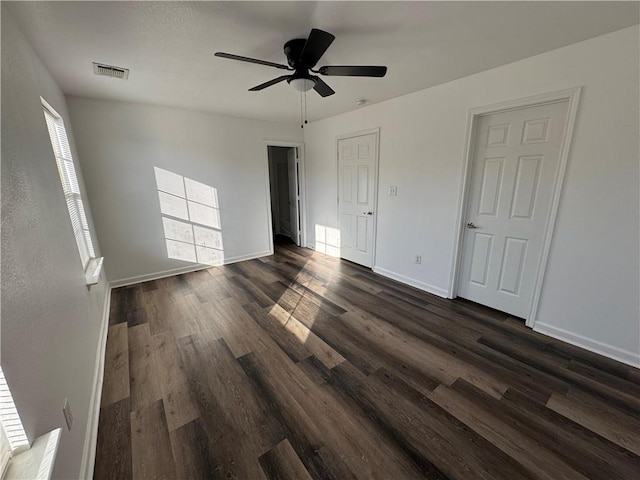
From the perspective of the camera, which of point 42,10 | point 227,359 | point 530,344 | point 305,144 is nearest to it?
point 42,10

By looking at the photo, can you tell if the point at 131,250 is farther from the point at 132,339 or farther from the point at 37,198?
the point at 37,198

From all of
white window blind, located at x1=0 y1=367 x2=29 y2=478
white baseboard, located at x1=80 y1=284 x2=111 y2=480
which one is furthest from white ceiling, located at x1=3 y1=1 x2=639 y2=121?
white baseboard, located at x1=80 y1=284 x2=111 y2=480

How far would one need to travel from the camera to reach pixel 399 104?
3258 millimetres

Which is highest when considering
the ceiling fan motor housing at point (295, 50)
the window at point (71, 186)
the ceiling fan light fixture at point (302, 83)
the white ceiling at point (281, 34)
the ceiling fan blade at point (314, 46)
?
the white ceiling at point (281, 34)

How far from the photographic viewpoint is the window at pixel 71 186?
2367 millimetres

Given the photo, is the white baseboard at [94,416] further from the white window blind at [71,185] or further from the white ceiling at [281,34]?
the white ceiling at [281,34]

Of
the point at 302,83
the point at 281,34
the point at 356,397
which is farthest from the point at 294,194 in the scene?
the point at 356,397

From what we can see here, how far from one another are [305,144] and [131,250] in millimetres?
3372

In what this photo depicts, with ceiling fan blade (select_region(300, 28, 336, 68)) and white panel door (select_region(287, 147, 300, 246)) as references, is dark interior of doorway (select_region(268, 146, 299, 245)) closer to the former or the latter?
white panel door (select_region(287, 147, 300, 246))

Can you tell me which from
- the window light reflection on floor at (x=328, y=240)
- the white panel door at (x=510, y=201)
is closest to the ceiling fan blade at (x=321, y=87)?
the white panel door at (x=510, y=201)

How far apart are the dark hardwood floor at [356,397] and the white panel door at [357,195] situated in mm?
1442

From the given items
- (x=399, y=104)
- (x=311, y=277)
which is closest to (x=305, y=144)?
(x=399, y=104)

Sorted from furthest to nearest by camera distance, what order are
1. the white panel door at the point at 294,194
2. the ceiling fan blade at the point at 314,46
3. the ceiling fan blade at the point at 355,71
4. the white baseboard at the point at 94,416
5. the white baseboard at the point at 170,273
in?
the white panel door at the point at 294,194
the white baseboard at the point at 170,273
the ceiling fan blade at the point at 355,71
the ceiling fan blade at the point at 314,46
the white baseboard at the point at 94,416

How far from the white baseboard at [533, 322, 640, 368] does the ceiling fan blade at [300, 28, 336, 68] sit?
3.02 meters
